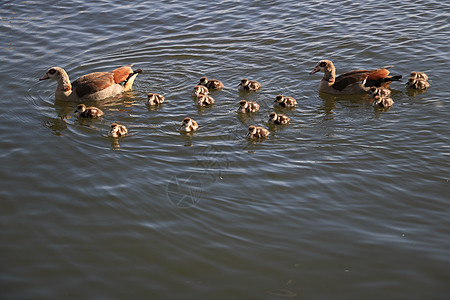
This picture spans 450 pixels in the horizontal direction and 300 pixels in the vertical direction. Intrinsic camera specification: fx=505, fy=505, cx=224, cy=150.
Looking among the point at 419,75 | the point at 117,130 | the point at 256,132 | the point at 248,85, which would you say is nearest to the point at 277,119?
the point at 256,132

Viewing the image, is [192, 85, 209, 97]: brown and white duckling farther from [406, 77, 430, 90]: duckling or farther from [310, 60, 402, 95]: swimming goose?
[406, 77, 430, 90]: duckling

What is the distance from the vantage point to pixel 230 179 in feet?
22.4

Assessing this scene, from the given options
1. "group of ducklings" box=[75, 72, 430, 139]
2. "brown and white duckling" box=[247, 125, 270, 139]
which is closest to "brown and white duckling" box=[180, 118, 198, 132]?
"group of ducklings" box=[75, 72, 430, 139]

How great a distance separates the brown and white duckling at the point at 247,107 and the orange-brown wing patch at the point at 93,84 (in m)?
2.79

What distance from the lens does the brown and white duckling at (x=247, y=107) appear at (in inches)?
344

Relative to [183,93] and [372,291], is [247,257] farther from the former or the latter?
[183,93]

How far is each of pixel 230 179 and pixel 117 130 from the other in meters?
2.28

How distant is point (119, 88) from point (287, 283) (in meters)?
6.12

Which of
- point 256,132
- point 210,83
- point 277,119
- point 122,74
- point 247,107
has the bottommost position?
point 256,132

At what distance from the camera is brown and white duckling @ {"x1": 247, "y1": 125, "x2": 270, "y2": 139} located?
25.8ft

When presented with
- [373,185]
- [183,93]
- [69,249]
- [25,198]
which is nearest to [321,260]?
[373,185]

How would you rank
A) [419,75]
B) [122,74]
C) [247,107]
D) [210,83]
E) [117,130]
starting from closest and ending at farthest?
[117,130]
[247,107]
[419,75]
[210,83]
[122,74]

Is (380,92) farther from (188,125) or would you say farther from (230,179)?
(230,179)

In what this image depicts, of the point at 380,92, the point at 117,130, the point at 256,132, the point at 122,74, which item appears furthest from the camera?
the point at 122,74
